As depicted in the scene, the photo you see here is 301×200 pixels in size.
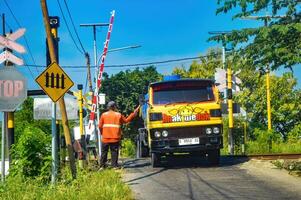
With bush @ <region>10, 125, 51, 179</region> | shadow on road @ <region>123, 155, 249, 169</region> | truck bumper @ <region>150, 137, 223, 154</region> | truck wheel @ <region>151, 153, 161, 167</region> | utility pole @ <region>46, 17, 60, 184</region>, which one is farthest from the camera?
shadow on road @ <region>123, 155, 249, 169</region>

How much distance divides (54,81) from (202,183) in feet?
12.7

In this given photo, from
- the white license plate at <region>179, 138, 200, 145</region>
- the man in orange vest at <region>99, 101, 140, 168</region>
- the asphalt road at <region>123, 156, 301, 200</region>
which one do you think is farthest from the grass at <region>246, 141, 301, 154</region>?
the man in orange vest at <region>99, 101, 140, 168</region>

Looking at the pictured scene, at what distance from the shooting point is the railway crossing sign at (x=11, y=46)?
39.7ft

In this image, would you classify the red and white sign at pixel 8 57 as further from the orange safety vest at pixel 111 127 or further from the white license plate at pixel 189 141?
the white license plate at pixel 189 141

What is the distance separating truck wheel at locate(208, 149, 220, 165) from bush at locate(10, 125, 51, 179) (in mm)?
4792

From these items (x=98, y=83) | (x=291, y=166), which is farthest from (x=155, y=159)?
(x=98, y=83)

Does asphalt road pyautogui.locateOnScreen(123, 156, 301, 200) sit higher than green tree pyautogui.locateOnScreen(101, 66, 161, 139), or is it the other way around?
green tree pyautogui.locateOnScreen(101, 66, 161, 139)

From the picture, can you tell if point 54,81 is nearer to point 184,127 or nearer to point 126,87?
point 184,127

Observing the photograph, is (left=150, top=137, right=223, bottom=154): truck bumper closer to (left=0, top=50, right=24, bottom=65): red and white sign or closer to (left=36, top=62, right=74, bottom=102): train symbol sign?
(left=36, top=62, right=74, bottom=102): train symbol sign

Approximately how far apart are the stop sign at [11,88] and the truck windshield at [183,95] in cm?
480

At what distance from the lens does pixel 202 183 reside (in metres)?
11.8

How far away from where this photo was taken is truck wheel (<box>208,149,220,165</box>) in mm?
15305

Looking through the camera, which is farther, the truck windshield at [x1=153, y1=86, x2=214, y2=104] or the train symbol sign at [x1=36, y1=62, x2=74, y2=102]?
the truck windshield at [x1=153, y1=86, x2=214, y2=104]

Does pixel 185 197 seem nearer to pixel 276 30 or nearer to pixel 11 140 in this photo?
pixel 276 30
